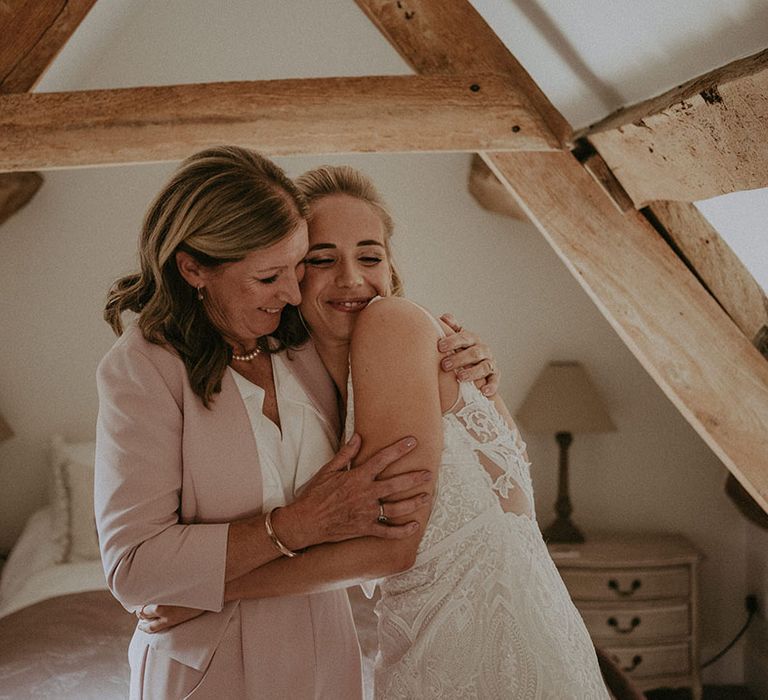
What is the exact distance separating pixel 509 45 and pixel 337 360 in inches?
46.2

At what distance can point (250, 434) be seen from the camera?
1.39 meters

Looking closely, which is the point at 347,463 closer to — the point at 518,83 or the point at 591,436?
the point at 518,83

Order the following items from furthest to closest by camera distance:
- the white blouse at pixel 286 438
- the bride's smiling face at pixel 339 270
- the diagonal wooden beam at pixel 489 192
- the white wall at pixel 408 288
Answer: the white wall at pixel 408 288 < the diagonal wooden beam at pixel 489 192 < the bride's smiling face at pixel 339 270 < the white blouse at pixel 286 438

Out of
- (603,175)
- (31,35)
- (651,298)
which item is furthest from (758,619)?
(31,35)

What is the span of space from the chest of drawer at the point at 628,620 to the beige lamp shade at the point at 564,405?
0.72 metres

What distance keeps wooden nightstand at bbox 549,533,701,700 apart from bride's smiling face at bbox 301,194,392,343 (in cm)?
219

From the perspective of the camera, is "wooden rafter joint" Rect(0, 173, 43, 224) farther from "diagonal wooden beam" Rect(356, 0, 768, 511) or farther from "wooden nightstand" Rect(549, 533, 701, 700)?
"wooden nightstand" Rect(549, 533, 701, 700)

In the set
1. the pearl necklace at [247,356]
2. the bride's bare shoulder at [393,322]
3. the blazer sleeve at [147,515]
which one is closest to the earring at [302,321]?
the pearl necklace at [247,356]

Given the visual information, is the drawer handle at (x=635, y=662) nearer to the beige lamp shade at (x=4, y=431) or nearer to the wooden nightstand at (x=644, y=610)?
the wooden nightstand at (x=644, y=610)

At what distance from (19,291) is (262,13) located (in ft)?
5.41

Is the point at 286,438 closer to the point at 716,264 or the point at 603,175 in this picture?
the point at 603,175

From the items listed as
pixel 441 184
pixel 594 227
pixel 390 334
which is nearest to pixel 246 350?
pixel 390 334

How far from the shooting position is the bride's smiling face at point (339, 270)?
1.61 m

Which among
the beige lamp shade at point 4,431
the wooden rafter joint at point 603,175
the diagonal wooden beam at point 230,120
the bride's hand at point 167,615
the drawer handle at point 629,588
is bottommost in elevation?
the drawer handle at point 629,588
